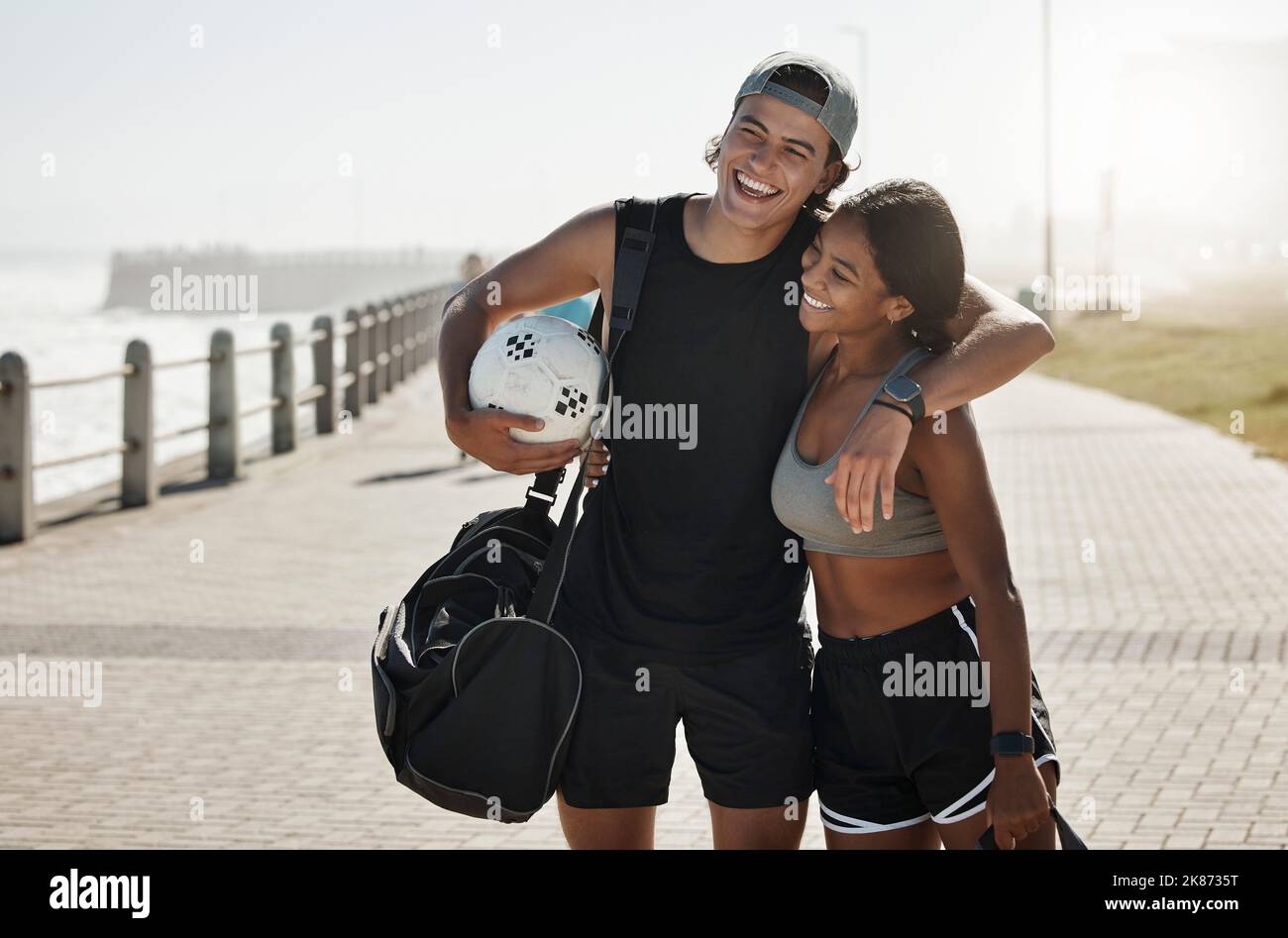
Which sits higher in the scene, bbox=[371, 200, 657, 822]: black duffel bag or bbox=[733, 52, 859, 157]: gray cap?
bbox=[733, 52, 859, 157]: gray cap

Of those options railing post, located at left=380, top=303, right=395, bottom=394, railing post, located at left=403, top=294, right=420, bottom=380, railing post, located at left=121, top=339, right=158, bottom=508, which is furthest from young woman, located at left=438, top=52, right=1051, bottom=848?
railing post, located at left=403, top=294, right=420, bottom=380

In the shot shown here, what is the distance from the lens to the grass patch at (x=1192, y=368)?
875 inches

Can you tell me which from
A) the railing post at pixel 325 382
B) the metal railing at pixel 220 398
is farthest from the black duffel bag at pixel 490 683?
the railing post at pixel 325 382

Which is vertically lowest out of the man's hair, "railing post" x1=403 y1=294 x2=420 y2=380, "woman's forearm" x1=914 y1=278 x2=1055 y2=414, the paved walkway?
the paved walkway

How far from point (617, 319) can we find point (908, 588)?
781 millimetres

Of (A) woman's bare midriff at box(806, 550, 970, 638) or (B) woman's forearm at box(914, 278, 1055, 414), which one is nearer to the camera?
(B) woman's forearm at box(914, 278, 1055, 414)

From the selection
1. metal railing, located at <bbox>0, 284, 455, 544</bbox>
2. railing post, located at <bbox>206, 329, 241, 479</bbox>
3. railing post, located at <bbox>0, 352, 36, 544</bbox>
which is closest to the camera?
railing post, located at <bbox>0, 352, 36, 544</bbox>

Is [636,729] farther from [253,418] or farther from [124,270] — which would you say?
[124,270]

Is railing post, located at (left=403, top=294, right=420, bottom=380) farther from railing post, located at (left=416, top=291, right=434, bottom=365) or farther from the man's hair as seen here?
the man's hair

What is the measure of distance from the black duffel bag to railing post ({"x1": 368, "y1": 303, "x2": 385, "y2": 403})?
19894mm

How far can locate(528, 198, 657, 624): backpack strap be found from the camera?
3.32m

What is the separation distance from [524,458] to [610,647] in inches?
16.4
